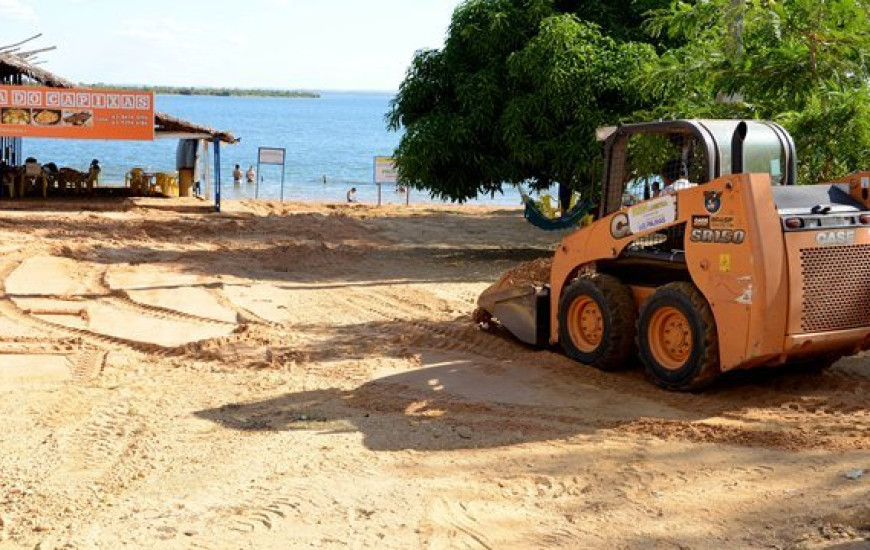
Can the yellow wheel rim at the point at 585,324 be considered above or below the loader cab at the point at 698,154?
below

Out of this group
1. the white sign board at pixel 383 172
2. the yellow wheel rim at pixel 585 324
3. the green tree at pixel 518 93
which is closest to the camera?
the yellow wheel rim at pixel 585 324

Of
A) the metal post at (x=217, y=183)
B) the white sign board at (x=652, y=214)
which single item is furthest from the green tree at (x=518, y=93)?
the white sign board at (x=652, y=214)

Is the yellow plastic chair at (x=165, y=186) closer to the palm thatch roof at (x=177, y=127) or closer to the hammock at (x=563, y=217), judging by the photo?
the palm thatch roof at (x=177, y=127)

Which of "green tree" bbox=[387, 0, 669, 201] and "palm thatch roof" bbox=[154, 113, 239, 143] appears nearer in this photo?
"green tree" bbox=[387, 0, 669, 201]

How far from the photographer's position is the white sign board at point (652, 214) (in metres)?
8.89

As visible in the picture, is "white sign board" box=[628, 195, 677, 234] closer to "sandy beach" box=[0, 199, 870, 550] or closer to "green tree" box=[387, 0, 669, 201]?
"sandy beach" box=[0, 199, 870, 550]

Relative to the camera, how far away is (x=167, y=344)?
37.6 ft

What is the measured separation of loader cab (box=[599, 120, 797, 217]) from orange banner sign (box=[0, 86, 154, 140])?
18101 millimetres

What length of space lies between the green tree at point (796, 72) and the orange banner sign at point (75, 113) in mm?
16108

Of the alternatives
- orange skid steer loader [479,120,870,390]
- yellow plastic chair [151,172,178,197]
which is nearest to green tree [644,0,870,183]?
orange skid steer loader [479,120,870,390]

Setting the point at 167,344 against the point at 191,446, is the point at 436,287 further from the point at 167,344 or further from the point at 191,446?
the point at 191,446

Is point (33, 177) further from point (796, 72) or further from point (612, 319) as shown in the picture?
point (612, 319)

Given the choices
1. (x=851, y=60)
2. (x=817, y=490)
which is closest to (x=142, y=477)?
(x=817, y=490)

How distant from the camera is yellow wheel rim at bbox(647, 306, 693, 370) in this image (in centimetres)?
893
